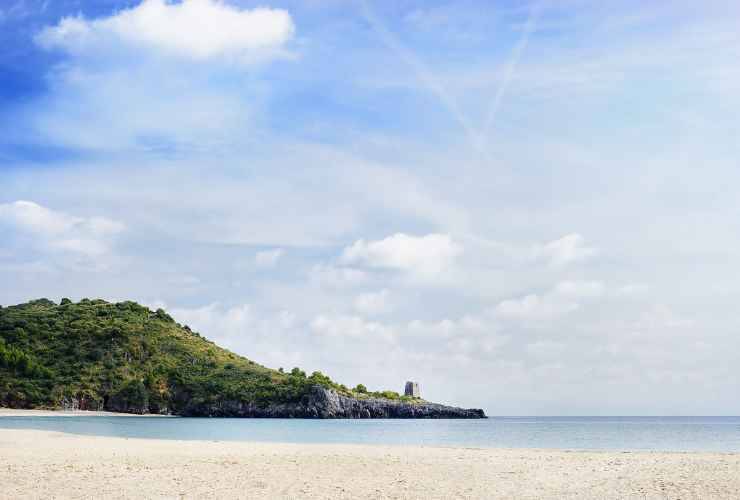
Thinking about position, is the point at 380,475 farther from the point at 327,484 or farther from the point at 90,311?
the point at 90,311

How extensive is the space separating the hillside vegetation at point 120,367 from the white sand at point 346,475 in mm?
116751

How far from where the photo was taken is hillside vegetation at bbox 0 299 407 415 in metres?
140

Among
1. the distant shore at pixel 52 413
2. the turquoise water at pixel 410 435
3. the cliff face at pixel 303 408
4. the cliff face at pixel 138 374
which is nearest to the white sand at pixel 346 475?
the turquoise water at pixel 410 435

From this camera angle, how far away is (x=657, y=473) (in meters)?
28.0

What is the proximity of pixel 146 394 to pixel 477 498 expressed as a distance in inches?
5610

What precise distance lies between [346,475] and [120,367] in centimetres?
14370

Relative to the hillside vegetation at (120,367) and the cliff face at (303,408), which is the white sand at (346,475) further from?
the cliff face at (303,408)

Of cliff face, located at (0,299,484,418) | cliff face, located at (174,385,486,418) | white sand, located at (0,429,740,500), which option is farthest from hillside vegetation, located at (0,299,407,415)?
white sand, located at (0,429,740,500)

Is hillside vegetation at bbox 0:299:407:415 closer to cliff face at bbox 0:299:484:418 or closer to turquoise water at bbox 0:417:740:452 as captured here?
cliff face at bbox 0:299:484:418

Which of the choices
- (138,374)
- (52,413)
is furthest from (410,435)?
(138,374)

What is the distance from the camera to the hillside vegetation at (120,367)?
461 feet

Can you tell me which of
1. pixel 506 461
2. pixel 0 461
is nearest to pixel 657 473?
pixel 506 461

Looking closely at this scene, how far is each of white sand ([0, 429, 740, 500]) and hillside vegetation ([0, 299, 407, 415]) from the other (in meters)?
117

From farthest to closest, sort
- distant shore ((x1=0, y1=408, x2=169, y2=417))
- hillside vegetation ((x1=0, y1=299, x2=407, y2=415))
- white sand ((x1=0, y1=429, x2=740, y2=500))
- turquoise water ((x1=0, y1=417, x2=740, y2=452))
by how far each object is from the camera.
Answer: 1. hillside vegetation ((x1=0, y1=299, x2=407, y2=415))
2. distant shore ((x1=0, y1=408, x2=169, y2=417))
3. turquoise water ((x1=0, y1=417, x2=740, y2=452))
4. white sand ((x1=0, y1=429, x2=740, y2=500))
